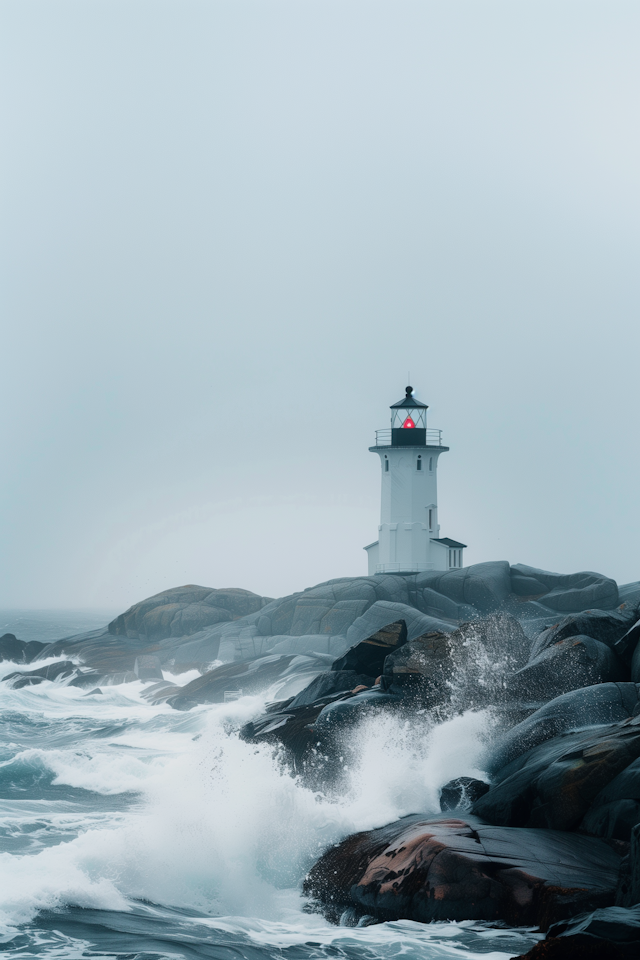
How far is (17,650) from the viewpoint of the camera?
33594mm

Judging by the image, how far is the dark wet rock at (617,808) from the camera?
7359mm

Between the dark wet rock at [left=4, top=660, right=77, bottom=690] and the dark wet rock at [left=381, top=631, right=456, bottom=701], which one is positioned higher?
the dark wet rock at [left=381, top=631, right=456, bottom=701]

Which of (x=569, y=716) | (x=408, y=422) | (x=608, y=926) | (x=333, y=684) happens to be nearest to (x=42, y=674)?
(x=408, y=422)

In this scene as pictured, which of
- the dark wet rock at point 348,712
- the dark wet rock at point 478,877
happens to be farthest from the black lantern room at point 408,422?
the dark wet rock at point 478,877

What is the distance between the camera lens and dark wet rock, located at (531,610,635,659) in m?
13.1

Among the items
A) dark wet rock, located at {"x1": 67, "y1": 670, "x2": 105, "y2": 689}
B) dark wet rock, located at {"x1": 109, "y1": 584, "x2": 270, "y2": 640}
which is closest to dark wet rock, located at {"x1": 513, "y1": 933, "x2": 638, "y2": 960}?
dark wet rock, located at {"x1": 67, "y1": 670, "x2": 105, "y2": 689}

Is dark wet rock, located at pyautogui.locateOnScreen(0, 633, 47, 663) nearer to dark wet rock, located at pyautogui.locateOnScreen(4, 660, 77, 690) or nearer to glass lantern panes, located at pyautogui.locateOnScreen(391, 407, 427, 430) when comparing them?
dark wet rock, located at pyautogui.locateOnScreen(4, 660, 77, 690)

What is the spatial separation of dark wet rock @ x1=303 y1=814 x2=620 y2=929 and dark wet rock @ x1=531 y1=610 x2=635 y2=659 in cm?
568

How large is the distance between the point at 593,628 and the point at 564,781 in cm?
555

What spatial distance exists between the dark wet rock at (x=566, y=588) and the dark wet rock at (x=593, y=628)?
1269cm

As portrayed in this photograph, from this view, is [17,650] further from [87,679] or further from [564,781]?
[564,781]

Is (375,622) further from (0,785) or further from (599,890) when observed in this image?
(599,890)

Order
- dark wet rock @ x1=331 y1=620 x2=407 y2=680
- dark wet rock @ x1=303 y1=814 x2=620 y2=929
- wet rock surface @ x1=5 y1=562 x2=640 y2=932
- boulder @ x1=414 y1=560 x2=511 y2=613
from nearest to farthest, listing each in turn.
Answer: dark wet rock @ x1=303 y1=814 x2=620 y2=929 → wet rock surface @ x1=5 y1=562 x2=640 y2=932 → dark wet rock @ x1=331 y1=620 x2=407 y2=680 → boulder @ x1=414 y1=560 x2=511 y2=613

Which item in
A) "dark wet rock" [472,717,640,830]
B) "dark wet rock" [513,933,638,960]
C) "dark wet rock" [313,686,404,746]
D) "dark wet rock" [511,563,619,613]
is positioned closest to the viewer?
"dark wet rock" [513,933,638,960]
